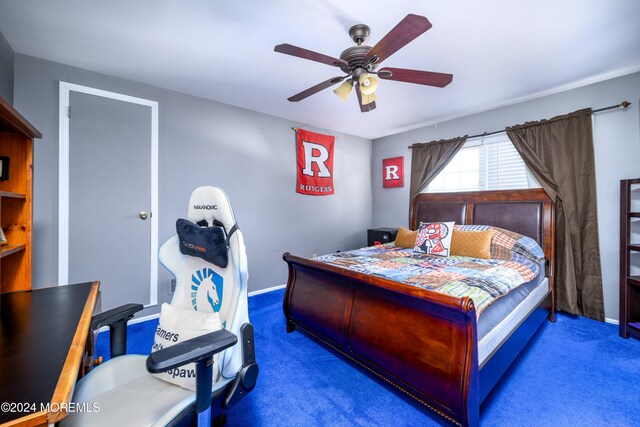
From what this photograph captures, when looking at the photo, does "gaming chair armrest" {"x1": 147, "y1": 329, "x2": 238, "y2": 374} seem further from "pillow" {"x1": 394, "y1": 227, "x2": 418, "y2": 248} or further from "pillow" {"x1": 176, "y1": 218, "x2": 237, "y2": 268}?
"pillow" {"x1": 394, "y1": 227, "x2": 418, "y2": 248}

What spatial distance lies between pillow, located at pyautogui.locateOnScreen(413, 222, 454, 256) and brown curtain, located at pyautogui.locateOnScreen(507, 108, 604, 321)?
3.88ft

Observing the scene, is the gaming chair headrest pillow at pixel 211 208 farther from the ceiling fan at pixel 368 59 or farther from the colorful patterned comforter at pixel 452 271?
the colorful patterned comforter at pixel 452 271

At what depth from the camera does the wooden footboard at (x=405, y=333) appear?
1302mm

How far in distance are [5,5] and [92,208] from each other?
1.52m

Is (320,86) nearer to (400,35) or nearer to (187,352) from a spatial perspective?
(400,35)

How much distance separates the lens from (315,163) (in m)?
4.15

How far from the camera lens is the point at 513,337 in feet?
5.95

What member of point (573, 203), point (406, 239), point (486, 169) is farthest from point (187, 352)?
point (486, 169)

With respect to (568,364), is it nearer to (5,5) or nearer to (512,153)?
(512,153)

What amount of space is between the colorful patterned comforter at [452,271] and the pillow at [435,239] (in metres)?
0.10

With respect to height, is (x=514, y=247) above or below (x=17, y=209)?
below

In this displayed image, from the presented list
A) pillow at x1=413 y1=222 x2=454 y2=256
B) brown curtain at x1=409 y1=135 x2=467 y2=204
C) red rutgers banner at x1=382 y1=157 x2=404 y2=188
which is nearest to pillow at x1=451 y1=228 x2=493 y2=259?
pillow at x1=413 y1=222 x2=454 y2=256

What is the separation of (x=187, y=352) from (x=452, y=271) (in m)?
1.97

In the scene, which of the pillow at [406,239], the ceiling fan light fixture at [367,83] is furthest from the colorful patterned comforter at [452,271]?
the ceiling fan light fixture at [367,83]
